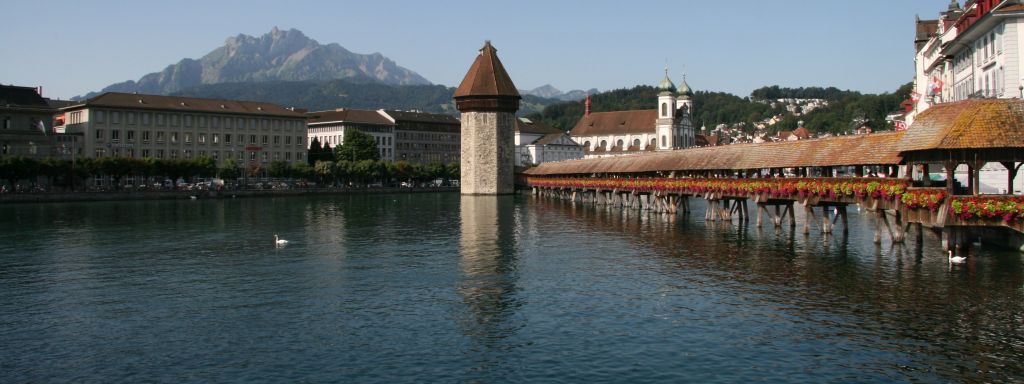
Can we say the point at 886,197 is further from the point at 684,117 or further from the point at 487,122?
the point at 684,117

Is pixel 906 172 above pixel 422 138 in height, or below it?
below

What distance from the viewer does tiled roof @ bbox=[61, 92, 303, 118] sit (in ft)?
412

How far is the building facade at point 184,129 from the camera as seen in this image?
407 ft

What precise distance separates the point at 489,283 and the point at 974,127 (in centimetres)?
1736

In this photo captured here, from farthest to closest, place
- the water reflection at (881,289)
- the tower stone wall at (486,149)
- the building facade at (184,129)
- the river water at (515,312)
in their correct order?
the tower stone wall at (486,149), the building facade at (184,129), the water reflection at (881,289), the river water at (515,312)

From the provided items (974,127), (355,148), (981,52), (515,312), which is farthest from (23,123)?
(974,127)

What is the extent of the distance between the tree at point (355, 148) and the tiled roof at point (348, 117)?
22457mm

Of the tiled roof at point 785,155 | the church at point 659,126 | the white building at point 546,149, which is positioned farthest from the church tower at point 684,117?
the tiled roof at point 785,155

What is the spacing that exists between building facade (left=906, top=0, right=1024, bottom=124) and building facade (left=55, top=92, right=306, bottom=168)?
98461 mm

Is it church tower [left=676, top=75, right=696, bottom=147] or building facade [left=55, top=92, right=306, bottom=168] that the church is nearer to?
church tower [left=676, top=75, right=696, bottom=147]

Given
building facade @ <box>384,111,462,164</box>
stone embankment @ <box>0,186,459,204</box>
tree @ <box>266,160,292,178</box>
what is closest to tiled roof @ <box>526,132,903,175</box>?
stone embankment @ <box>0,186,459,204</box>

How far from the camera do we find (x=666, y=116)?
17625 centimetres

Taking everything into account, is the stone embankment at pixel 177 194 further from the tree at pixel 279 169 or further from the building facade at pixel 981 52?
the building facade at pixel 981 52

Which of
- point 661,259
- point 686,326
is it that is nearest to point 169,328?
point 686,326
